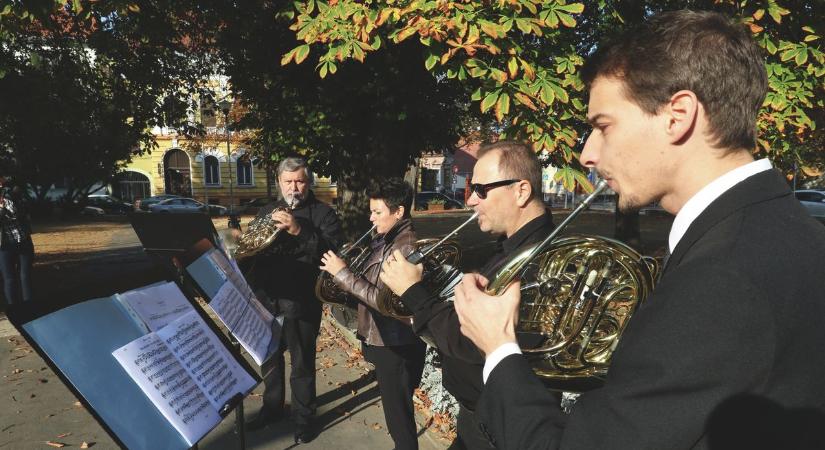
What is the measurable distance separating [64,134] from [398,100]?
19.4 m

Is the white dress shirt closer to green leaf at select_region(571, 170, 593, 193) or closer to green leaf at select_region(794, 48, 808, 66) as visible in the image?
green leaf at select_region(571, 170, 593, 193)

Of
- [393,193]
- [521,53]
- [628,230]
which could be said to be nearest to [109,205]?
[628,230]

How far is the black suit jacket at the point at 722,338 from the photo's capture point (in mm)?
765

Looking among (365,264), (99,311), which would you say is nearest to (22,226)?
(365,264)

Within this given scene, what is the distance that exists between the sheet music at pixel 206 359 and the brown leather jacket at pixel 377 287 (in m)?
0.75

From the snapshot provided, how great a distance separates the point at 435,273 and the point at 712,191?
161 centimetres

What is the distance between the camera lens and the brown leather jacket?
8.62 ft

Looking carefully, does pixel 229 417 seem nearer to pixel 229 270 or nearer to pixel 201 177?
pixel 229 270

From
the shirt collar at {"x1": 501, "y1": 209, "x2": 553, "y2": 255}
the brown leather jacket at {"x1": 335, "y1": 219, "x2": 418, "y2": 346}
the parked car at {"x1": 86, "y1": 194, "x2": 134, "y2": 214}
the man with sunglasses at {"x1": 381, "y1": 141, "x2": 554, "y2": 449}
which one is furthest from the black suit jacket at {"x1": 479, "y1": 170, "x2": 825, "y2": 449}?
the parked car at {"x1": 86, "y1": 194, "x2": 134, "y2": 214}

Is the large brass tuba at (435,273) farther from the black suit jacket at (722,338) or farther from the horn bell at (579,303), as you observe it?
the black suit jacket at (722,338)

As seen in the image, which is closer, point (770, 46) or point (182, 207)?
point (770, 46)

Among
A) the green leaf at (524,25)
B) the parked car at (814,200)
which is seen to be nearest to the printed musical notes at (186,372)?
the green leaf at (524,25)

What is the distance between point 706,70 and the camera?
37.9 inches

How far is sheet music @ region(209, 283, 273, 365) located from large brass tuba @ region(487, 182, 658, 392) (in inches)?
47.9
